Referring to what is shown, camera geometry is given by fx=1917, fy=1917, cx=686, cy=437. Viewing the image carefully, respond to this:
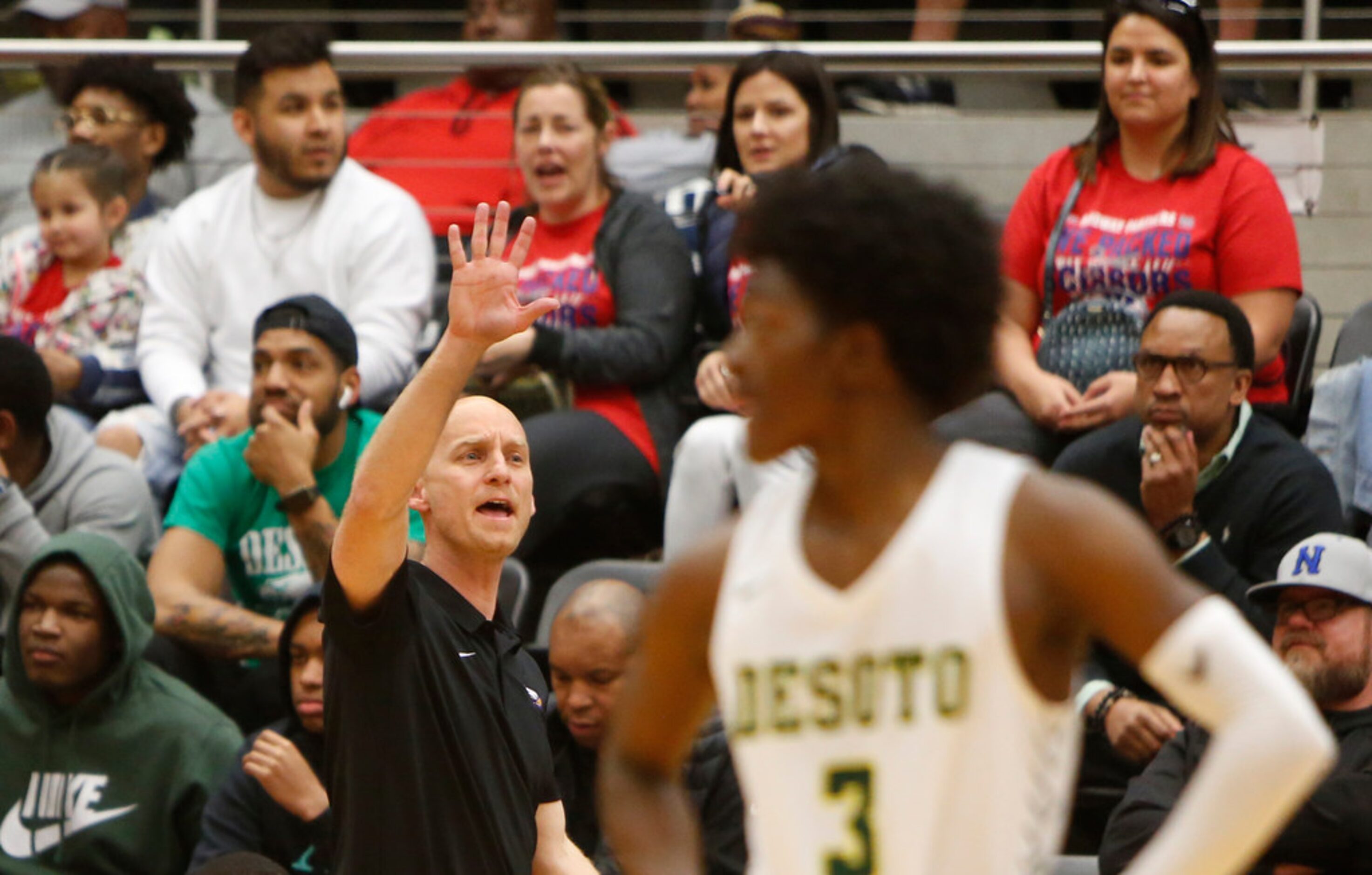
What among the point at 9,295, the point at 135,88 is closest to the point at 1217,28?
the point at 135,88

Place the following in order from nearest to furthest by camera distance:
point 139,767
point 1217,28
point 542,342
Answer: point 139,767, point 542,342, point 1217,28

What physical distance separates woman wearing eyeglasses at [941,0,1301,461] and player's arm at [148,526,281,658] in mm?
2100

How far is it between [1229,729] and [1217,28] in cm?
648

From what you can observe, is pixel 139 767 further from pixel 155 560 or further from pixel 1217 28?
pixel 1217 28

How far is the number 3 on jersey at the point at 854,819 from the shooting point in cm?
193

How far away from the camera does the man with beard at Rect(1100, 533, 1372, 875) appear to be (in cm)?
432

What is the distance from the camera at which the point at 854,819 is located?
76.3 inches

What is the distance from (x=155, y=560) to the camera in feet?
19.1

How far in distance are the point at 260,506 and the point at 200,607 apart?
1.20 ft

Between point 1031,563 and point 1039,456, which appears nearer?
point 1031,563

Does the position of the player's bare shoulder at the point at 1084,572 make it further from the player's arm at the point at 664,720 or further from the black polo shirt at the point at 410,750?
the black polo shirt at the point at 410,750

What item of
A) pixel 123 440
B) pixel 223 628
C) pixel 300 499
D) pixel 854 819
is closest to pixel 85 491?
pixel 123 440

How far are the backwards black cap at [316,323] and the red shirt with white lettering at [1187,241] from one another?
6.64 ft

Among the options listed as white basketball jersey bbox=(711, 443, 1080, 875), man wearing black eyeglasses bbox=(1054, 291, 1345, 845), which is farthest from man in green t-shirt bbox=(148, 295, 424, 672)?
white basketball jersey bbox=(711, 443, 1080, 875)
